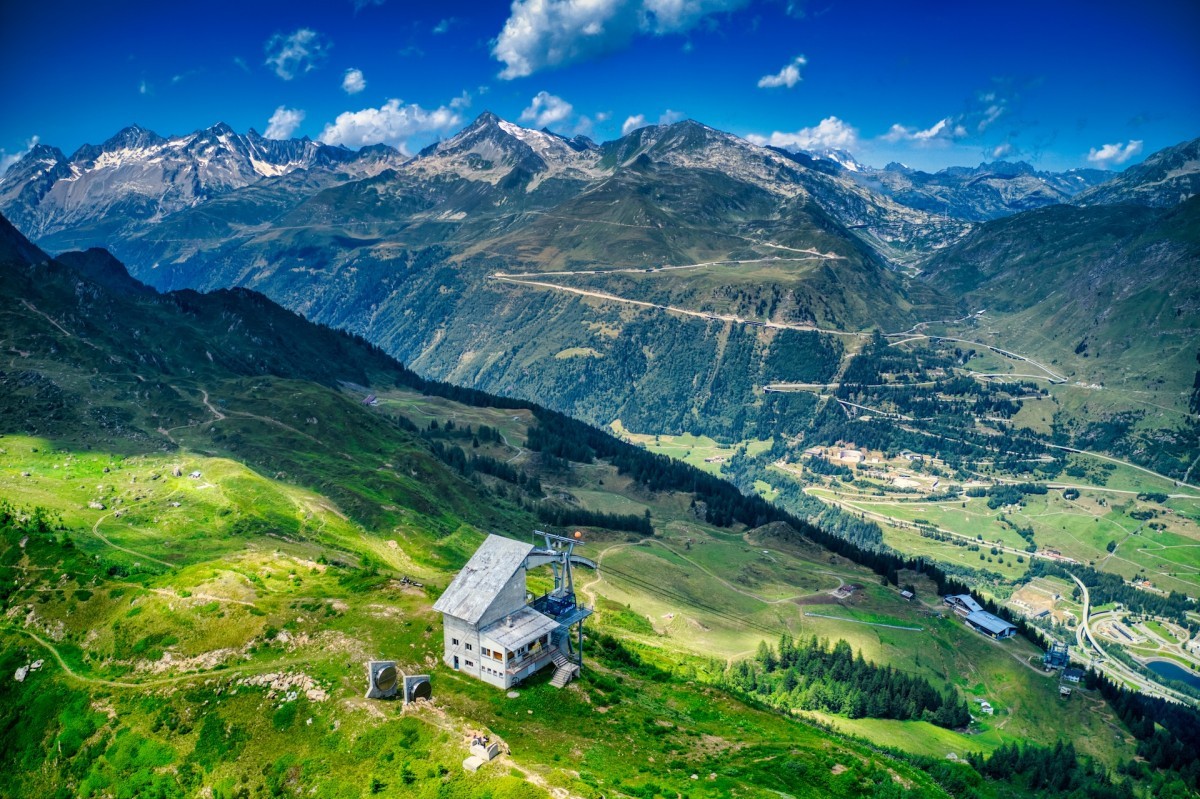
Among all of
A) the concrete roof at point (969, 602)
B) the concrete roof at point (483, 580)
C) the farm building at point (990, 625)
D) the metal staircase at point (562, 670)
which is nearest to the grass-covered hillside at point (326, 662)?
the metal staircase at point (562, 670)

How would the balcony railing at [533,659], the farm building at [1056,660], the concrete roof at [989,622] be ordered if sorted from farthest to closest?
1. the concrete roof at [989,622]
2. the farm building at [1056,660]
3. the balcony railing at [533,659]

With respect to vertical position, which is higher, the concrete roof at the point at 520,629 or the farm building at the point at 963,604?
the concrete roof at the point at 520,629

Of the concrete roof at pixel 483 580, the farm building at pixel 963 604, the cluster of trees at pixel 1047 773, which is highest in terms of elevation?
the concrete roof at pixel 483 580

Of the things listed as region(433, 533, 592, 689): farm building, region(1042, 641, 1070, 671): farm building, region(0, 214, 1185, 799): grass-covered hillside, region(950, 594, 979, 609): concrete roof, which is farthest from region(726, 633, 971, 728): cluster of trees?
region(433, 533, 592, 689): farm building

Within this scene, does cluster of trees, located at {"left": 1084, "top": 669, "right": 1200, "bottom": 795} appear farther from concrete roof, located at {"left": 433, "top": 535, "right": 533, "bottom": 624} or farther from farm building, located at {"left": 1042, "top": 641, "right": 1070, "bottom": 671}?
concrete roof, located at {"left": 433, "top": 535, "right": 533, "bottom": 624}

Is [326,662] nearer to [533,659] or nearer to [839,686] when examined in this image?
[533,659]

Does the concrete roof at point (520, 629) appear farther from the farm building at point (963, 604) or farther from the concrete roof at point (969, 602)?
the concrete roof at point (969, 602)

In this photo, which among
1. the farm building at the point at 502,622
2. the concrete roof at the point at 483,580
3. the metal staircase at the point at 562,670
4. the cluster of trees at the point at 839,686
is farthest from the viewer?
the cluster of trees at the point at 839,686
